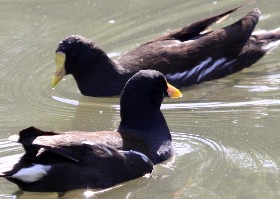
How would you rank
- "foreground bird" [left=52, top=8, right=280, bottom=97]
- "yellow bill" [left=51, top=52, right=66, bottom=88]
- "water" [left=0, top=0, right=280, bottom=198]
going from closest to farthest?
1. "water" [left=0, top=0, right=280, bottom=198]
2. "yellow bill" [left=51, top=52, right=66, bottom=88]
3. "foreground bird" [left=52, top=8, right=280, bottom=97]

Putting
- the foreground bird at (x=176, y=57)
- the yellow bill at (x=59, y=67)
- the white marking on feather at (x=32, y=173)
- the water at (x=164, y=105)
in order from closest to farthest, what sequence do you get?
the white marking on feather at (x=32, y=173), the water at (x=164, y=105), the yellow bill at (x=59, y=67), the foreground bird at (x=176, y=57)

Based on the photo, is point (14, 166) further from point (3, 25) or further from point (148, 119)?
point (3, 25)

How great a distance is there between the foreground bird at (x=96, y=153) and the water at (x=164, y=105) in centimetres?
12

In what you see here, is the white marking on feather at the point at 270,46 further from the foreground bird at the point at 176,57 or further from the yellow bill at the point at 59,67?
the yellow bill at the point at 59,67

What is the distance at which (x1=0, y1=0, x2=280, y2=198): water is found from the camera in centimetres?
764

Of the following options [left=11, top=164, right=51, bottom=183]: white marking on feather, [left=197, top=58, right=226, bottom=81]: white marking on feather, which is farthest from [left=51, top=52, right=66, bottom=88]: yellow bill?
[left=11, top=164, right=51, bottom=183]: white marking on feather

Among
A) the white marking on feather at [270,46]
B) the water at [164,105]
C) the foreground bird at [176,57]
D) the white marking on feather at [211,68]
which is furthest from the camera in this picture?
the white marking on feather at [270,46]

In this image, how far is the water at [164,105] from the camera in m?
7.64

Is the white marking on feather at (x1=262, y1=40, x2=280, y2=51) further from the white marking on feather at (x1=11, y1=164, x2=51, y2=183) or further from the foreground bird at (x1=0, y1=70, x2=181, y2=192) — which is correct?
the white marking on feather at (x1=11, y1=164, x2=51, y2=183)

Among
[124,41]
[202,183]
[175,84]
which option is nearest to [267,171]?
[202,183]

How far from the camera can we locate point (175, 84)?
33.4 feet

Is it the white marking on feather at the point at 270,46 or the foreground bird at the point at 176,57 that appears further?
the white marking on feather at the point at 270,46

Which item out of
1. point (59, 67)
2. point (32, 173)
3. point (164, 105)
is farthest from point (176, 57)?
point (32, 173)

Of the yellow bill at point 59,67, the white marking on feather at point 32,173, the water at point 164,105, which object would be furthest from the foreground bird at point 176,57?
the white marking on feather at point 32,173
